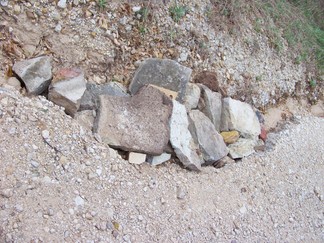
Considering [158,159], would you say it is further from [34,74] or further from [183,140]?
[34,74]

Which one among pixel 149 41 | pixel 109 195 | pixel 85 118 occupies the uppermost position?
pixel 149 41

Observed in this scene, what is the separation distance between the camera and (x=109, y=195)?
2.54 m

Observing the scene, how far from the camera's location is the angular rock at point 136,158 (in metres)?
2.75

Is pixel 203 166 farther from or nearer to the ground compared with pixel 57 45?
nearer to the ground

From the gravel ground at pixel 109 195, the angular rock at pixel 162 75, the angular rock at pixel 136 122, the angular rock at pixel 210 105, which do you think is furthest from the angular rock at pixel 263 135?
the angular rock at pixel 136 122

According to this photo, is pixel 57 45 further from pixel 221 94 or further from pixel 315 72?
pixel 315 72

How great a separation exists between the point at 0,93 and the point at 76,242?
0.92m

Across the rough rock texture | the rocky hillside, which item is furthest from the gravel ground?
the rough rock texture

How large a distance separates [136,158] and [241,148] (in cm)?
101

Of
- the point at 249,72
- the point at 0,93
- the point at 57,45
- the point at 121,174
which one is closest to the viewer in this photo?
the point at 0,93

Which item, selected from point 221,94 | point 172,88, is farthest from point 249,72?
point 172,88

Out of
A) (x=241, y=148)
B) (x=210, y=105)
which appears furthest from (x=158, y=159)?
(x=241, y=148)

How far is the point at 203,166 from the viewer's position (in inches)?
124

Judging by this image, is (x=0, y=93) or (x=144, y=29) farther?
(x=144, y=29)
